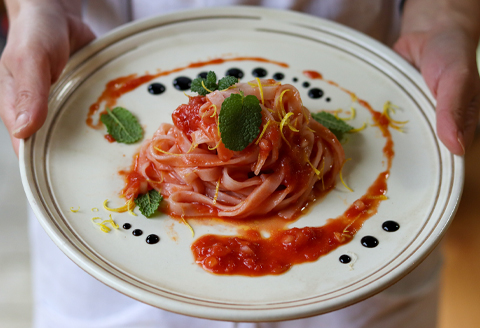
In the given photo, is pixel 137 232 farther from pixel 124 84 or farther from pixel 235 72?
pixel 235 72

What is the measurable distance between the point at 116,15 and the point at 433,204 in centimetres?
305

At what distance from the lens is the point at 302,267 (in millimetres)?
2555

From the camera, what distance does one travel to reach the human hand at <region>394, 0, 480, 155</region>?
A: 308 centimetres

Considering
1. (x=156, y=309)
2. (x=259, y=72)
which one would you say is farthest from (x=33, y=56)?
(x=156, y=309)

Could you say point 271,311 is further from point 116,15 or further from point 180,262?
point 116,15

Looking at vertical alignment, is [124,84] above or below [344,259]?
above

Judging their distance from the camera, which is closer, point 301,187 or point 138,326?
point 301,187

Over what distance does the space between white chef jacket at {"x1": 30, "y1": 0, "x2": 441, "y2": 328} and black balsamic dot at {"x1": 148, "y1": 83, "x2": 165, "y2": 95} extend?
90 cm

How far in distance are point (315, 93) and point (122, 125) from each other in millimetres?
1477

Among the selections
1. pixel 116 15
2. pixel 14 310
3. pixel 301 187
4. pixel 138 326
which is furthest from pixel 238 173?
pixel 14 310

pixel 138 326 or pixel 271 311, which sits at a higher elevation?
pixel 271 311

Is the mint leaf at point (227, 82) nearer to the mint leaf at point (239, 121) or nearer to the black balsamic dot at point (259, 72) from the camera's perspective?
the mint leaf at point (239, 121)

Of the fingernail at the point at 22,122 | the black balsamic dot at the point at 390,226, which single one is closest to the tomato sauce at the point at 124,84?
the fingernail at the point at 22,122

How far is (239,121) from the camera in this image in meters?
2.77
